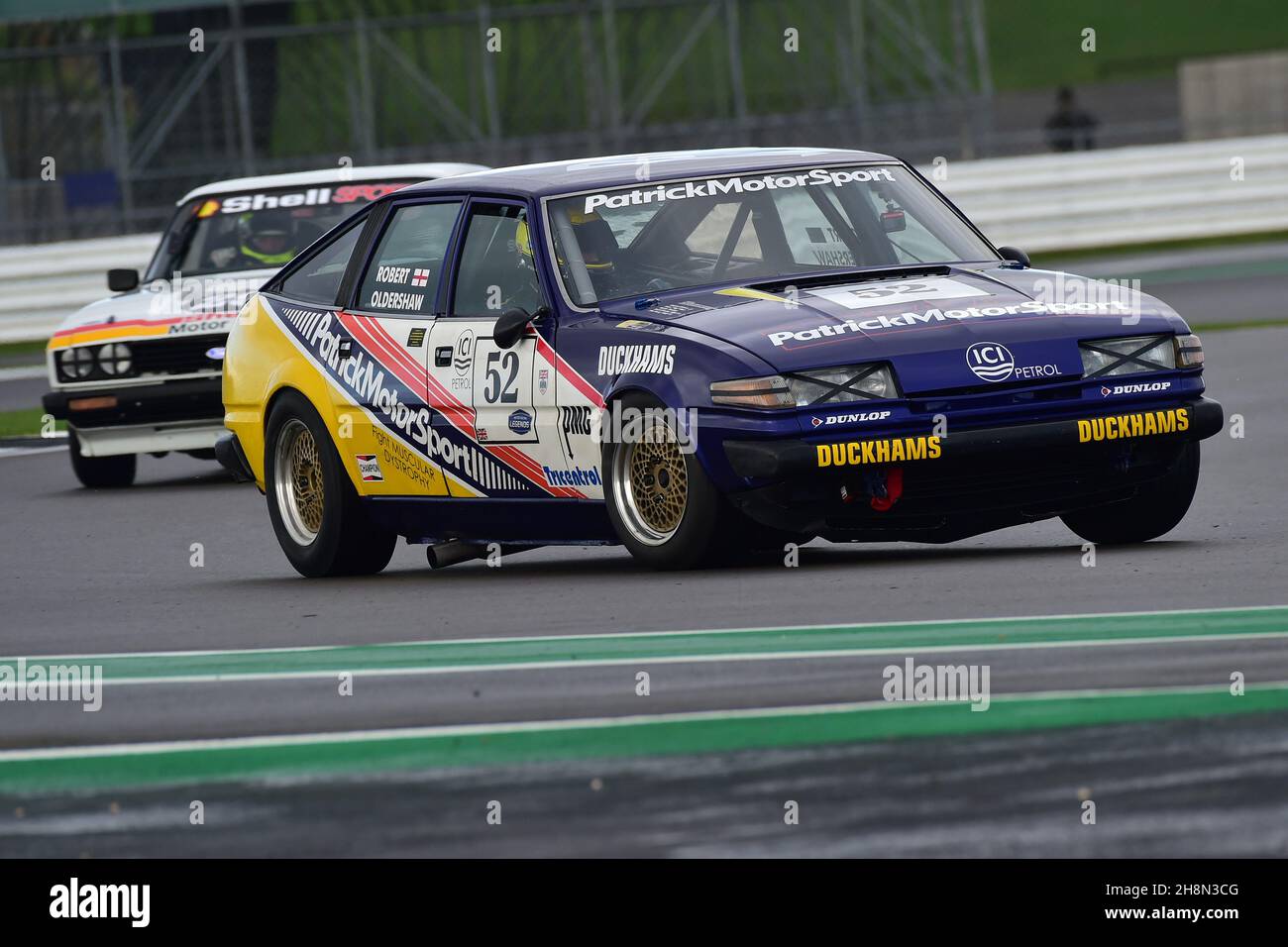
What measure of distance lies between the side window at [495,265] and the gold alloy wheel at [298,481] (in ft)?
3.51

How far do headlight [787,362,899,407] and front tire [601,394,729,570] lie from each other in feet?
1.44

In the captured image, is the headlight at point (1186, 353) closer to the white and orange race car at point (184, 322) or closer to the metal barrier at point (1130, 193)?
the white and orange race car at point (184, 322)

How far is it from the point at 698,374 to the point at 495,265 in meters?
1.57

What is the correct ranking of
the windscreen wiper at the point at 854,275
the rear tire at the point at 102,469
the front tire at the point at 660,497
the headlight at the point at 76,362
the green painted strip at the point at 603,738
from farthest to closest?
the rear tire at the point at 102,469 < the headlight at the point at 76,362 < the windscreen wiper at the point at 854,275 < the front tire at the point at 660,497 < the green painted strip at the point at 603,738

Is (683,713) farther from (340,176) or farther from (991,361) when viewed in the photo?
(340,176)

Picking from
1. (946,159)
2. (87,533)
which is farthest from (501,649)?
(946,159)

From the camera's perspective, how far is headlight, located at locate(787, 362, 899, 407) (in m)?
8.13

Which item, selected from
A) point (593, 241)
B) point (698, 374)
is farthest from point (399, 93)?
point (698, 374)

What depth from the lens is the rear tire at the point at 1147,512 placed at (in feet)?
28.7

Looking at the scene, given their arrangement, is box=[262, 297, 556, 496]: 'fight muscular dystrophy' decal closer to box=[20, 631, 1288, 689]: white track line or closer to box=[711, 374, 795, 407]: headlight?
box=[711, 374, 795, 407]: headlight

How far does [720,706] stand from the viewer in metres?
6.19

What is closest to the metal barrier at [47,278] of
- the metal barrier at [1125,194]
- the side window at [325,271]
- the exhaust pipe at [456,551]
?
the metal barrier at [1125,194]
